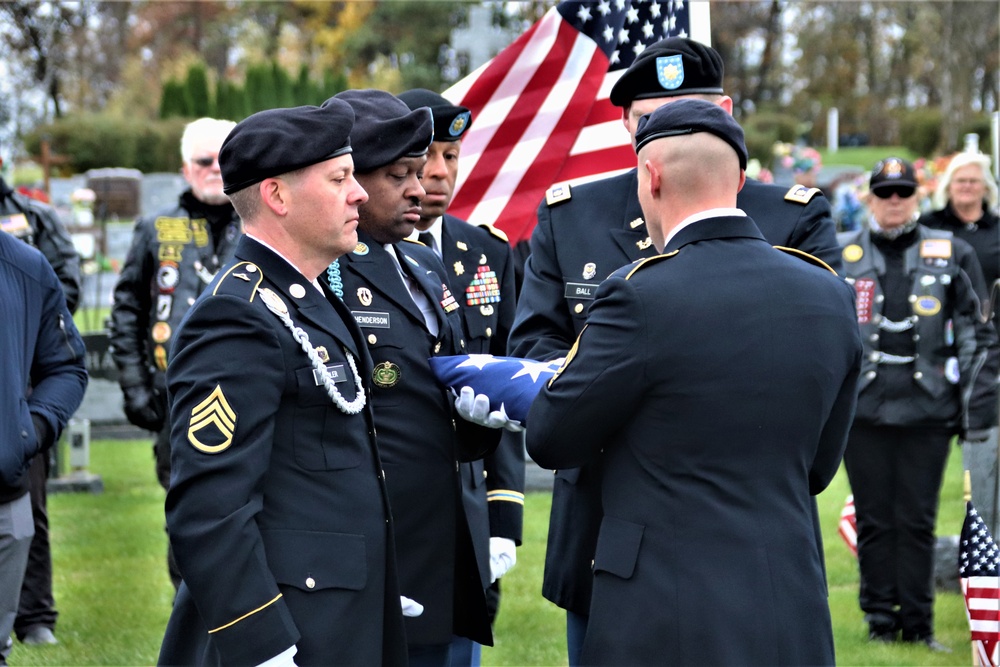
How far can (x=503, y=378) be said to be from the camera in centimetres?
326

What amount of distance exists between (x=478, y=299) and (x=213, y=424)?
2.04m

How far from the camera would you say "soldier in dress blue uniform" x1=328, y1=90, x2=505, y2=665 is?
3391mm

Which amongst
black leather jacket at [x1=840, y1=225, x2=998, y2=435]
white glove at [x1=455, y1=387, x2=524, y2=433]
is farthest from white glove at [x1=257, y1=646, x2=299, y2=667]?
black leather jacket at [x1=840, y1=225, x2=998, y2=435]

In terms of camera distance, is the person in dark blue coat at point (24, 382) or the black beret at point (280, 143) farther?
the person in dark blue coat at point (24, 382)

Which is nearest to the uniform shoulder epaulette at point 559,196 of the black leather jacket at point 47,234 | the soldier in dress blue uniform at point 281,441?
the soldier in dress blue uniform at point 281,441

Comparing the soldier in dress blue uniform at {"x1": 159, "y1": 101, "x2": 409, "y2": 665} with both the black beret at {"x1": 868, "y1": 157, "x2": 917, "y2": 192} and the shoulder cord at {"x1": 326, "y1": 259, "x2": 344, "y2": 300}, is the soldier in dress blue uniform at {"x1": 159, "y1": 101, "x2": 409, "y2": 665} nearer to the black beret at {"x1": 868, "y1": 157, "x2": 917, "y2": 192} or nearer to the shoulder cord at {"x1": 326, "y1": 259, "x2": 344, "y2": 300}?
the shoulder cord at {"x1": 326, "y1": 259, "x2": 344, "y2": 300}

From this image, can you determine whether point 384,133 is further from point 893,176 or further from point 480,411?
point 893,176

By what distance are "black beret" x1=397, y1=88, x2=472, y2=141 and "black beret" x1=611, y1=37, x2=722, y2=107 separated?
2.52 ft

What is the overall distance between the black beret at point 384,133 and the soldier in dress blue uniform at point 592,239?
614mm

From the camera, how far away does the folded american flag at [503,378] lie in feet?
10.5

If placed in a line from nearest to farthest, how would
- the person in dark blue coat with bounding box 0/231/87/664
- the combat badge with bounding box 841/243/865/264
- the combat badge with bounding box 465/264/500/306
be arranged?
the person in dark blue coat with bounding box 0/231/87/664 → the combat badge with bounding box 465/264/500/306 → the combat badge with bounding box 841/243/865/264

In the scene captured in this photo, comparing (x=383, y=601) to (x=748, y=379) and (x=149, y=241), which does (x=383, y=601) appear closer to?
(x=748, y=379)

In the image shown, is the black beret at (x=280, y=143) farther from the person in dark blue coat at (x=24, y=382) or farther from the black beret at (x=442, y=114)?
the person in dark blue coat at (x=24, y=382)

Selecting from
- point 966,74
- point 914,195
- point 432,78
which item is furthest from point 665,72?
point 966,74
